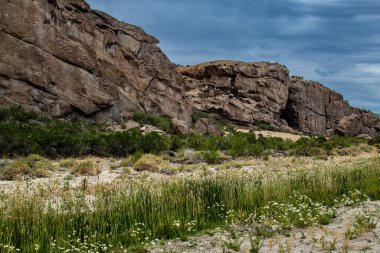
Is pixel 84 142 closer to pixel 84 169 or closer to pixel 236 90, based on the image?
pixel 84 169

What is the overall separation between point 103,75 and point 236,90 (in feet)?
109

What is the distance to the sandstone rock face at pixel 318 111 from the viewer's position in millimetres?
85688

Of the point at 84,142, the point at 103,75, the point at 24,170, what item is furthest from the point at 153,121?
the point at 24,170

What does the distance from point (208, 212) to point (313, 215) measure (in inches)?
99.3

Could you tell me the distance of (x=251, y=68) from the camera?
250 feet

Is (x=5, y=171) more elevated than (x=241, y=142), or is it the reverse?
(x=241, y=142)

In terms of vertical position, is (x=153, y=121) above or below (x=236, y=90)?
below

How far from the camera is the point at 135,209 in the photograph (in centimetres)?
940

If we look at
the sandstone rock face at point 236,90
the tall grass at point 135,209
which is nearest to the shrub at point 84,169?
the tall grass at point 135,209

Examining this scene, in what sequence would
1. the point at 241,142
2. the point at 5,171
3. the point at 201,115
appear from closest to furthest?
1. the point at 5,171
2. the point at 241,142
3. the point at 201,115

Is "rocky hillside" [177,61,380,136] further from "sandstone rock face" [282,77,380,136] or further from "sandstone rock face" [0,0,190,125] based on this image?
"sandstone rock face" [0,0,190,125]

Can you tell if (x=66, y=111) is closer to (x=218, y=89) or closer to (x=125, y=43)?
(x=125, y=43)

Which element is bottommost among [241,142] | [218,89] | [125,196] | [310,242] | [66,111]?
[310,242]

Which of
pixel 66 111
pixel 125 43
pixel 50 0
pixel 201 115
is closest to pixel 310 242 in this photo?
pixel 66 111
